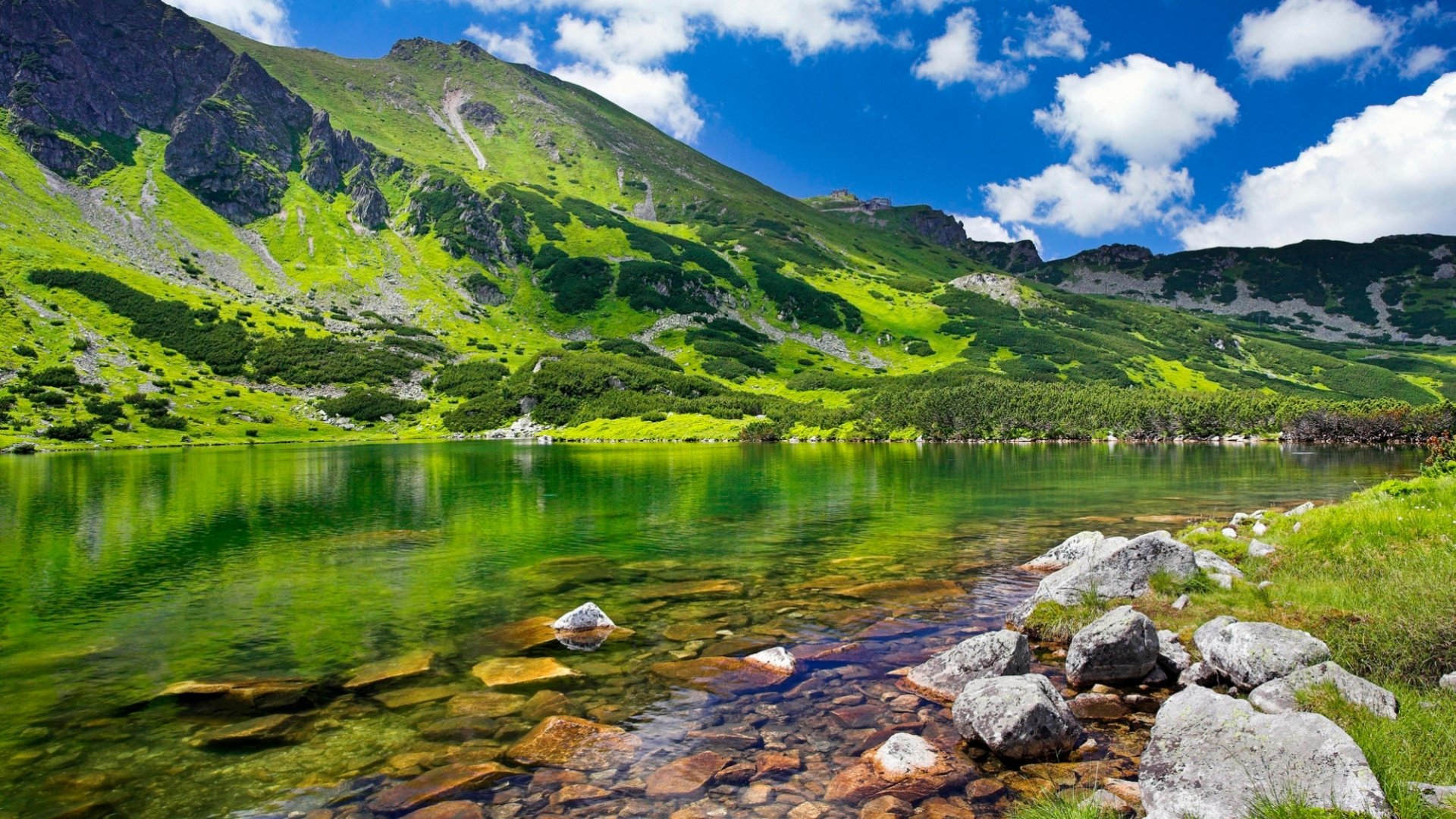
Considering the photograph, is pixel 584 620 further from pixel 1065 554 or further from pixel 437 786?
pixel 1065 554

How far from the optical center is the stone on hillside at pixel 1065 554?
2525cm

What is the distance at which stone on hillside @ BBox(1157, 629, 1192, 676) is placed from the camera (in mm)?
14047

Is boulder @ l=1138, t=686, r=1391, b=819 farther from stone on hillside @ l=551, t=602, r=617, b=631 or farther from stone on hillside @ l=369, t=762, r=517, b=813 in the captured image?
stone on hillside @ l=551, t=602, r=617, b=631

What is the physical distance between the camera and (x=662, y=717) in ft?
42.9

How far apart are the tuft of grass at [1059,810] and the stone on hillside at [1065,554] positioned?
56.7 feet

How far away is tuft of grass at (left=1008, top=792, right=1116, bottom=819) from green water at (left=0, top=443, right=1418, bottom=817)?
7232mm

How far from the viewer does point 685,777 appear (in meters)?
10.8

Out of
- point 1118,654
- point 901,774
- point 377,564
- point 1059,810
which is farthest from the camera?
point 377,564

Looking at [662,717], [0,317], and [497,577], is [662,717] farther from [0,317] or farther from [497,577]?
[0,317]

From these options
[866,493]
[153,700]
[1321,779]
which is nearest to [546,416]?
[866,493]

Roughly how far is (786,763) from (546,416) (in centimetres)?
17367

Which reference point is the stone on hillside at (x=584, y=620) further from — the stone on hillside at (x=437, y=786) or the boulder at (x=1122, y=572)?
the boulder at (x=1122, y=572)

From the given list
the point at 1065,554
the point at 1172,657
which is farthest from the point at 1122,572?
the point at 1065,554

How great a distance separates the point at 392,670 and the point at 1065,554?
72.2 ft
